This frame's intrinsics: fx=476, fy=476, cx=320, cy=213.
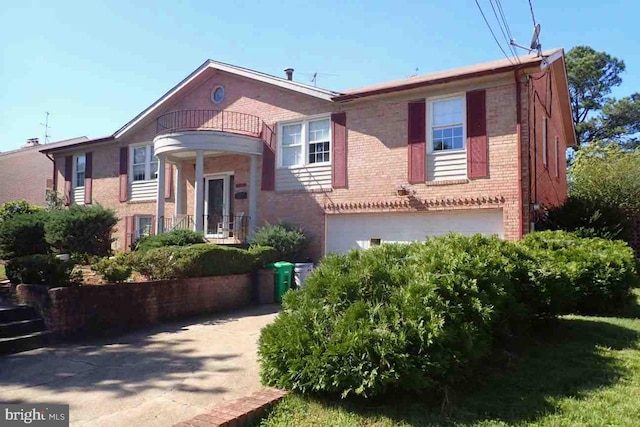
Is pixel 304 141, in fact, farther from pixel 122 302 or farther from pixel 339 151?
pixel 122 302

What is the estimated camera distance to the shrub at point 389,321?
4051mm

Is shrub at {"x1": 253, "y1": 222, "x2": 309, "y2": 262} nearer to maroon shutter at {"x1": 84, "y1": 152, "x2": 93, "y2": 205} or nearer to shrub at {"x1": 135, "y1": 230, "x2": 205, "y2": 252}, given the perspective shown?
shrub at {"x1": 135, "y1": 230, "x2": 205, "y2": 252}

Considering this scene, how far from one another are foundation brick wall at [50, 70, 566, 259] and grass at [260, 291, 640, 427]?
6.14 m

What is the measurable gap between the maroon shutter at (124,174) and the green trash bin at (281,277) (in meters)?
9.78

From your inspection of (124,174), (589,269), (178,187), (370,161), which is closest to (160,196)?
(178,187)

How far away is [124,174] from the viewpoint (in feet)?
62.4

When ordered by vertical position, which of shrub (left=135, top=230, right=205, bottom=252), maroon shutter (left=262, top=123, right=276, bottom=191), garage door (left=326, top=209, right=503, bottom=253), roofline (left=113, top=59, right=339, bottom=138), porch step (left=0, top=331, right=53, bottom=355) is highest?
roofline (left=113, top=59, right=339, bottom=138)

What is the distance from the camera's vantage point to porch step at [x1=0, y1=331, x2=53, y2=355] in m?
6.54

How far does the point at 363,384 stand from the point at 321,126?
11.3m

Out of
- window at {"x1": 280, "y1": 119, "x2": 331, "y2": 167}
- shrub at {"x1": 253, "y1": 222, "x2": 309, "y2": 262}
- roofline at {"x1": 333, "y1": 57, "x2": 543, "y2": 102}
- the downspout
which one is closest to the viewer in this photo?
roofline at {"x1": 333, "y1": 57, "x2": 543, "y2": 102}

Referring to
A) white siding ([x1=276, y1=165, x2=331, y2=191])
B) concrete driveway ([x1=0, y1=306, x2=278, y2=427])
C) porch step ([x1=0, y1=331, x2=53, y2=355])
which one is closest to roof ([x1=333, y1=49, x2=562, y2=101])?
white siding ([x1=276, y1=165, x2=331, y2=191])

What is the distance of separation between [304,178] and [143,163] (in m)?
7.85

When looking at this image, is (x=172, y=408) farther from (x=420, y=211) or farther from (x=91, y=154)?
(x=91, y=154)

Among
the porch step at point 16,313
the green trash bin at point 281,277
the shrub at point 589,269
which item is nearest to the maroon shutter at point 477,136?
the shrub at point 589,269
